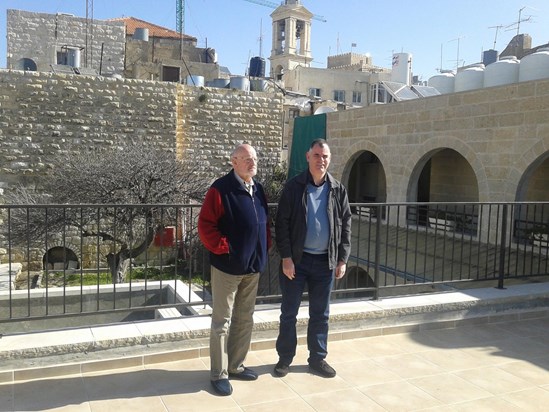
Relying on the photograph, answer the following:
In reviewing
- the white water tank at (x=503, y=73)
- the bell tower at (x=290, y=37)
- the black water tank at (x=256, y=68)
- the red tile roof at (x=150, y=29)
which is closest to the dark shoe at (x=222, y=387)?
the white water tank at (x=503, y=73)

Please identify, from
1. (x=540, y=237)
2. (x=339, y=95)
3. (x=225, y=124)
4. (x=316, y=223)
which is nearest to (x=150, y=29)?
(x=339, y=95)

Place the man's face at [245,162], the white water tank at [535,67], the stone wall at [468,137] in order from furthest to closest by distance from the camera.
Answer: the white water tank at [535,67] < the stone wall at [468,137] < the man's face at [245,162]

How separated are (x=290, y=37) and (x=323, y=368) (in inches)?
2047

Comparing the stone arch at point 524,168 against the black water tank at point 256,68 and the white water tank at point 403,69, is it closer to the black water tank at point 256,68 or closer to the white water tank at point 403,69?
the white water tank at point 403,69

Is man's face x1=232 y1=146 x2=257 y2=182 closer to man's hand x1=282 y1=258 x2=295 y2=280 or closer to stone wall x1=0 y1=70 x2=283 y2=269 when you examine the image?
man's hand x1=282 y1=258 x2=295 y2=280

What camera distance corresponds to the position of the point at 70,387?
9.70 feet

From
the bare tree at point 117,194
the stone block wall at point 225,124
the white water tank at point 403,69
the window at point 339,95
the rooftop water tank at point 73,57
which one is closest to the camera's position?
the bare tree at point 117,194

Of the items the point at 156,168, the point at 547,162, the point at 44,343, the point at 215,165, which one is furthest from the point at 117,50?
the point at 44,343

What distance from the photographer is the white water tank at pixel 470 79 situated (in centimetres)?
1212

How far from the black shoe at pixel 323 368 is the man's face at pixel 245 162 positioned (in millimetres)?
1341

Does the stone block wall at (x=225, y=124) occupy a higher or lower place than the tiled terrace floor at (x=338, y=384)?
higher

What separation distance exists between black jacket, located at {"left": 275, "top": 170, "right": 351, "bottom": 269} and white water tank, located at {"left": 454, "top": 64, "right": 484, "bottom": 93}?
33.2 feet

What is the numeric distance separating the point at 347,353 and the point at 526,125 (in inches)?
266

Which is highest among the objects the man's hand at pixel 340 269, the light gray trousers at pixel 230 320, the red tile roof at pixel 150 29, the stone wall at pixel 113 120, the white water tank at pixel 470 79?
the red tile roof at pixel 150 29
